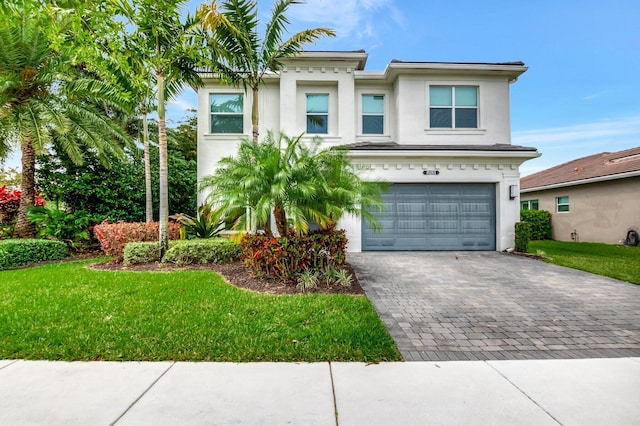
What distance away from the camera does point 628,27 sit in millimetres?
10203

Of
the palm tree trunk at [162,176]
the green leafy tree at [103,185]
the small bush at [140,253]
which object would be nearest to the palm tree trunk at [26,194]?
the green leafy tree at [103,185]

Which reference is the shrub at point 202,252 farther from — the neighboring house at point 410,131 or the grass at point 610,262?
the grass at point 610,262

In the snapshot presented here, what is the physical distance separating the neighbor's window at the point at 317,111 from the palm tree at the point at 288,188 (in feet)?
17.8

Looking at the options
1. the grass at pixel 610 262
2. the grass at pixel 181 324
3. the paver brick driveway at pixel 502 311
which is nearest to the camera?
the grass at pixel 181 324

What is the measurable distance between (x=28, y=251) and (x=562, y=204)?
23.4 meters

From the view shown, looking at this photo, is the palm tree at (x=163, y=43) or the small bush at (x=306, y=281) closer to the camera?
the small bush at (x=306, y=281)

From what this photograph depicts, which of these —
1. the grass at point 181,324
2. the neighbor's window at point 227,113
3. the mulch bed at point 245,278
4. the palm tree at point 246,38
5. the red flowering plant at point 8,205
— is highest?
the palm tree at point 246,38

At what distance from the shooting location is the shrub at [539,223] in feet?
52.7

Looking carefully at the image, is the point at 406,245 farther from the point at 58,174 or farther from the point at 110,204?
the point at 58,174

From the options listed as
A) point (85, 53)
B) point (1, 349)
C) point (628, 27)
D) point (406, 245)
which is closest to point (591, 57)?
point (628, 27)

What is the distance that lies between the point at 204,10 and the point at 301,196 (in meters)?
5.90

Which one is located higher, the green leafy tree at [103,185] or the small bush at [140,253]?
the green leafy tree at [103,185]

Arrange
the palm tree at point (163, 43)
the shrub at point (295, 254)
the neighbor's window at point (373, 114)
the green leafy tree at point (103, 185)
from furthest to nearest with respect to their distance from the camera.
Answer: the neighbor's window at point (373, 114) < the green leafy tree at point (103, 185) < the palm tree at point (163, 43) < the shrub at point (295, 254)

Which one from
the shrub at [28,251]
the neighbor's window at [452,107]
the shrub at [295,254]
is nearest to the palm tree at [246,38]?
the shrub at [295,254]
